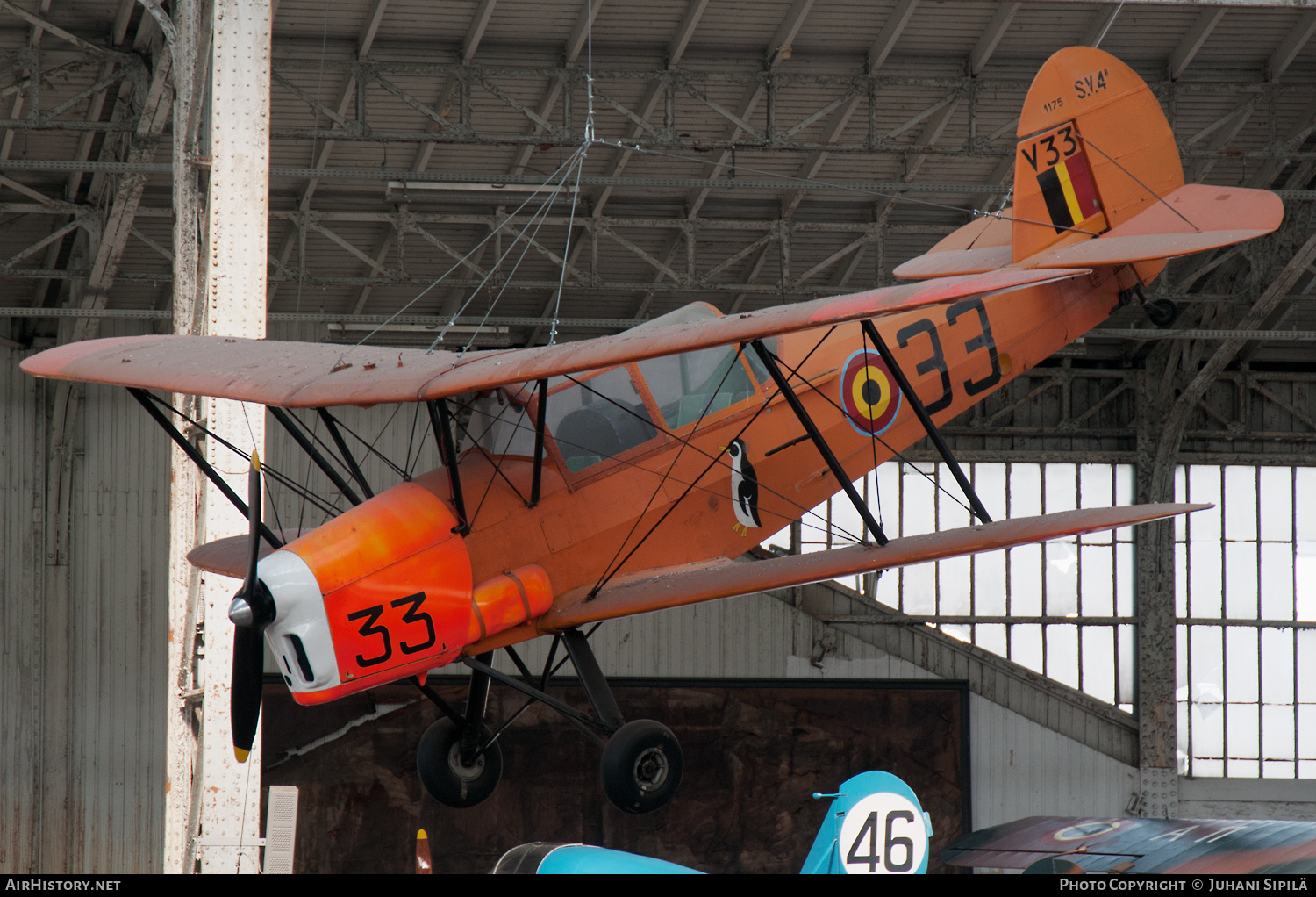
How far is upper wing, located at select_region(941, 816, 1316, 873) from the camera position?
27.7ft

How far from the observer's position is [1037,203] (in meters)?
9.03

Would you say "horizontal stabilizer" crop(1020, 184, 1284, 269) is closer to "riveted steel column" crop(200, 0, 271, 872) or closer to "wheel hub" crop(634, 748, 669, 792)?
"wheel hub" crop(634, 748, 669, 792)

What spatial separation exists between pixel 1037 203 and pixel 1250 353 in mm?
13241

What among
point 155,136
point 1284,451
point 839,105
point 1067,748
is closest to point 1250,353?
point 1284,451

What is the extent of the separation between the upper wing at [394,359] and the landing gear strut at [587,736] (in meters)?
1.46

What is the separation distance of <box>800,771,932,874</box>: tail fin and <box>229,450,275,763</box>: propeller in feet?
15.4

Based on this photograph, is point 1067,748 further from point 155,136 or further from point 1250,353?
point 155,136

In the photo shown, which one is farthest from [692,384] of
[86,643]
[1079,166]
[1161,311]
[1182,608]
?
[1182,608]

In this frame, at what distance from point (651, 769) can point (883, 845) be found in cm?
345

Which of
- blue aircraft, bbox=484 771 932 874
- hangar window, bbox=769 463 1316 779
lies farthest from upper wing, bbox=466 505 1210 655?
hangar window, bbox=769 463 1316 779

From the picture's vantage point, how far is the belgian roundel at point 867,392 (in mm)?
8438

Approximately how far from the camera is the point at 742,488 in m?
7.86

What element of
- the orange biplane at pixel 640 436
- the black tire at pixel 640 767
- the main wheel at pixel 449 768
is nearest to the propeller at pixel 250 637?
the orange biplane at pixel 640 436

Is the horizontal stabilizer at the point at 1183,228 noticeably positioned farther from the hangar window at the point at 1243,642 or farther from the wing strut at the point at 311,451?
the hangar window at the point at 1243,642
